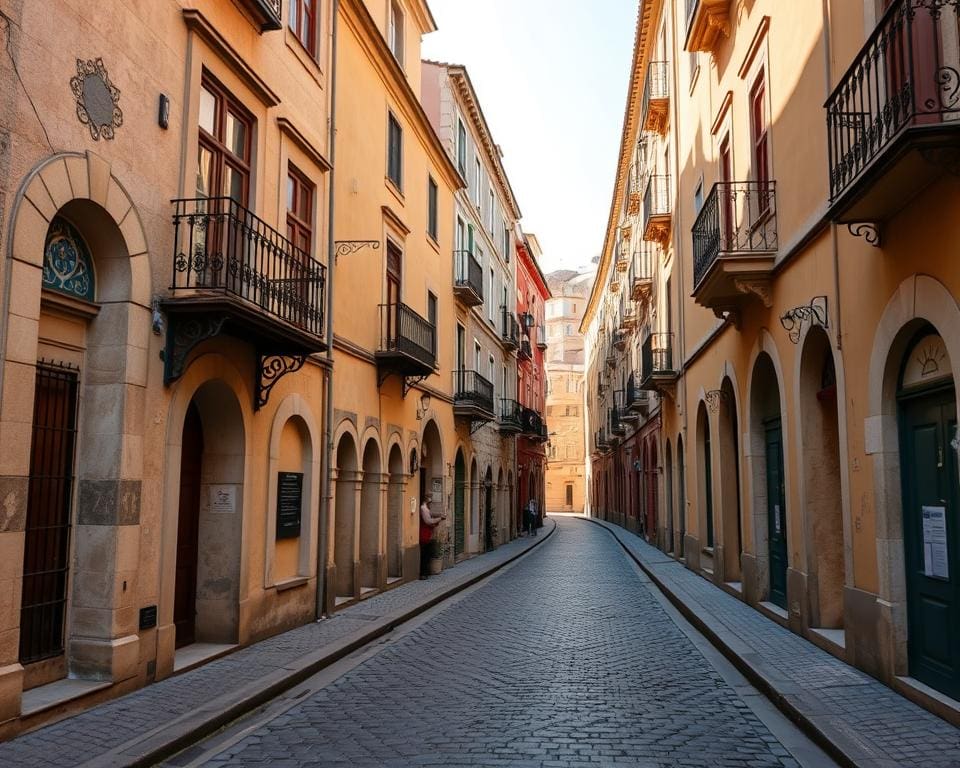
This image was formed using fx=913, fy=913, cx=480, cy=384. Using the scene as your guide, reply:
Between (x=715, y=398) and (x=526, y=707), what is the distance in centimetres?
977

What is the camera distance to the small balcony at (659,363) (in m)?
22.1

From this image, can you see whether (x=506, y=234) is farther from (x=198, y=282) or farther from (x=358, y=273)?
(x=198, y=282)

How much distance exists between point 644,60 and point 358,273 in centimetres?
1516

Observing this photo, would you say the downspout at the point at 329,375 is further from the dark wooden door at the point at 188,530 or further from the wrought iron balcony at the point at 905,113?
the wrought iron balcony at the point at 905,113

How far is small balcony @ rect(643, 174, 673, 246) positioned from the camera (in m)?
21.9

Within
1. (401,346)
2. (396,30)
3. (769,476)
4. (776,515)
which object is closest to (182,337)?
(401,346)

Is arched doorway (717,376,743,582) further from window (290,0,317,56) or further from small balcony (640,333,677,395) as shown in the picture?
window (290,0,317,56)

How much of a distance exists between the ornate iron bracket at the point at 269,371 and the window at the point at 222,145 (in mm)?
1900

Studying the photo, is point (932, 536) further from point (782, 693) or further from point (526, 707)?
point (526, 707)

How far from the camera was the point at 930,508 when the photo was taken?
7523 mm

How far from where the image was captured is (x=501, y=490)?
3309 centimetres

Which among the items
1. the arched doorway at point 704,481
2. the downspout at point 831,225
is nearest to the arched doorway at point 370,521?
the arched doorway at point 704,481

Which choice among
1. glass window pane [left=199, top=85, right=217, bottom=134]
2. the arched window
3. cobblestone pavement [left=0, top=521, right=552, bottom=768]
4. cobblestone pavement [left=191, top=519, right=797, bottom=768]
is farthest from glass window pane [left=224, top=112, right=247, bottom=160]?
cobblestone pavement [left=191, top=519, right=797, bottom=768]

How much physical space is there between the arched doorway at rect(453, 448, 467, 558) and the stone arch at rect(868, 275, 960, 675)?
653 inches
